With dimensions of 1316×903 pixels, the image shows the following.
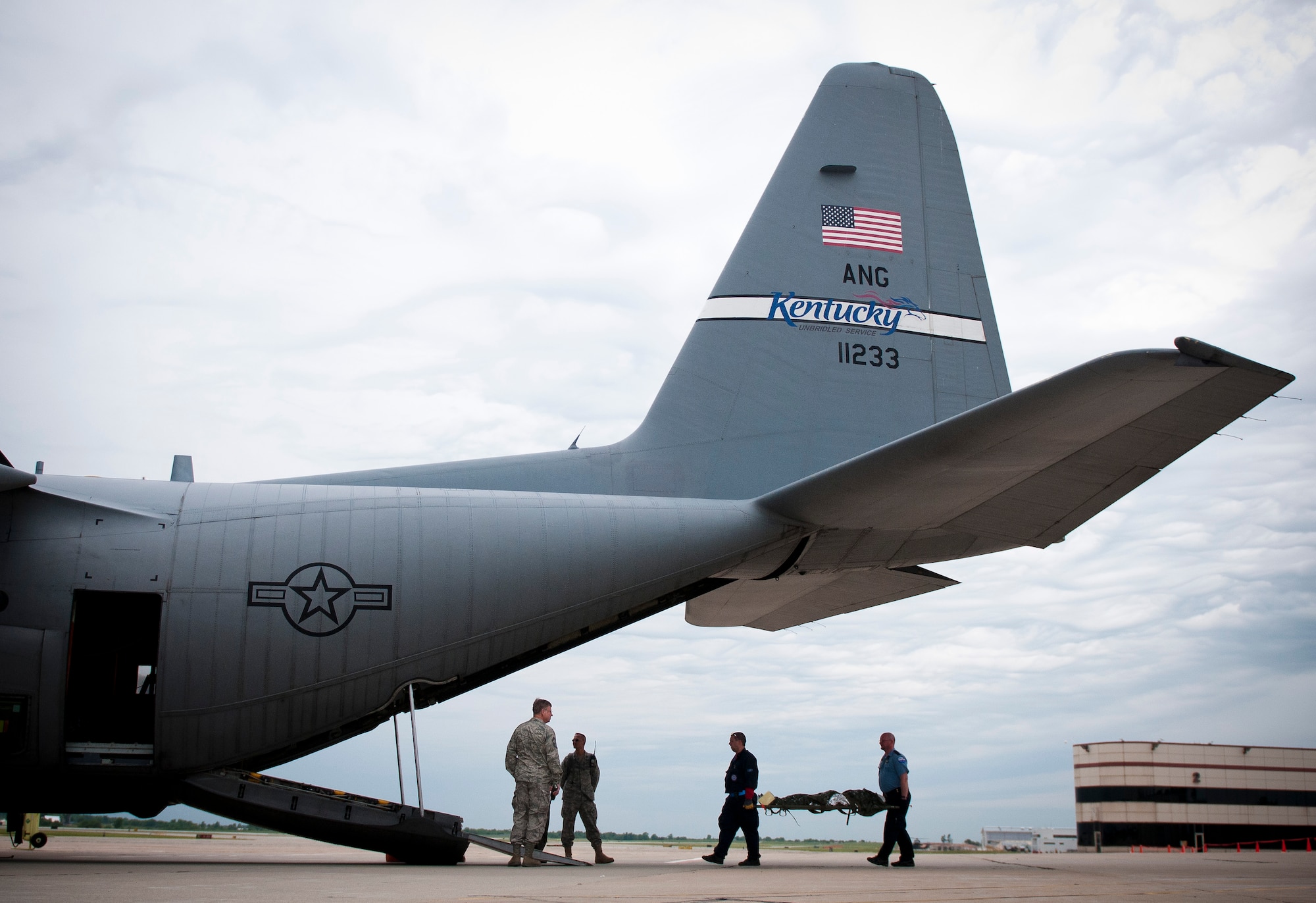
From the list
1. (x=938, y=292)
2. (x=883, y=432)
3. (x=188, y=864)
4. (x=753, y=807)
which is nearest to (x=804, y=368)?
(x=883, y=432)

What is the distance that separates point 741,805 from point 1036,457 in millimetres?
4457

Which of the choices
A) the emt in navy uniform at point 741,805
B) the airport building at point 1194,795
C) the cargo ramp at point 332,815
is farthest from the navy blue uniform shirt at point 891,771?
the airport building at point 1194,795

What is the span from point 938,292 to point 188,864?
949 cm

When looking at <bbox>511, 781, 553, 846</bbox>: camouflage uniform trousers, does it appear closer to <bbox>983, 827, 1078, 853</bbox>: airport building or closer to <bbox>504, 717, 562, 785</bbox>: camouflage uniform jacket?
<bbox>504, 717, 562, 785</bbox>: camouflage uniform jacket

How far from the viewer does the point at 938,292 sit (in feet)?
38.9

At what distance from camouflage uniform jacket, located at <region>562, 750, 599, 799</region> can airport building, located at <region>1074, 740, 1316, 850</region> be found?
17969 millimetres

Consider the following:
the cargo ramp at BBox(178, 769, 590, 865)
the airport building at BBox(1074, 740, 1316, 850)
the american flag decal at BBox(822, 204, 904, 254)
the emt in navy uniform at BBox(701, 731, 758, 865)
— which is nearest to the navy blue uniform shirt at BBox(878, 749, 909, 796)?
the emt in navy uniform at BBox(701, 731, 758, 865)

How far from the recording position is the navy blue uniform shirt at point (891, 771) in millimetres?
10414

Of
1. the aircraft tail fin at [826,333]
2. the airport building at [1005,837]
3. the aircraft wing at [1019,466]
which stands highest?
the aircraft tail fin at [826,333]

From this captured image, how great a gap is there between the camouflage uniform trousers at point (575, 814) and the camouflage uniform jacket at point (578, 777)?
0.04 metres

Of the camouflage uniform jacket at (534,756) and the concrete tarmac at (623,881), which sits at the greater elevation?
the camouflage uniform jacket at (534,756)

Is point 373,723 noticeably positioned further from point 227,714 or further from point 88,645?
point 88,645

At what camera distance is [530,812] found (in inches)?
359

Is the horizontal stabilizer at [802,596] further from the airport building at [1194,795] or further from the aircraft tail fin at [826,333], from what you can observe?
the airport building at [1194,795]
